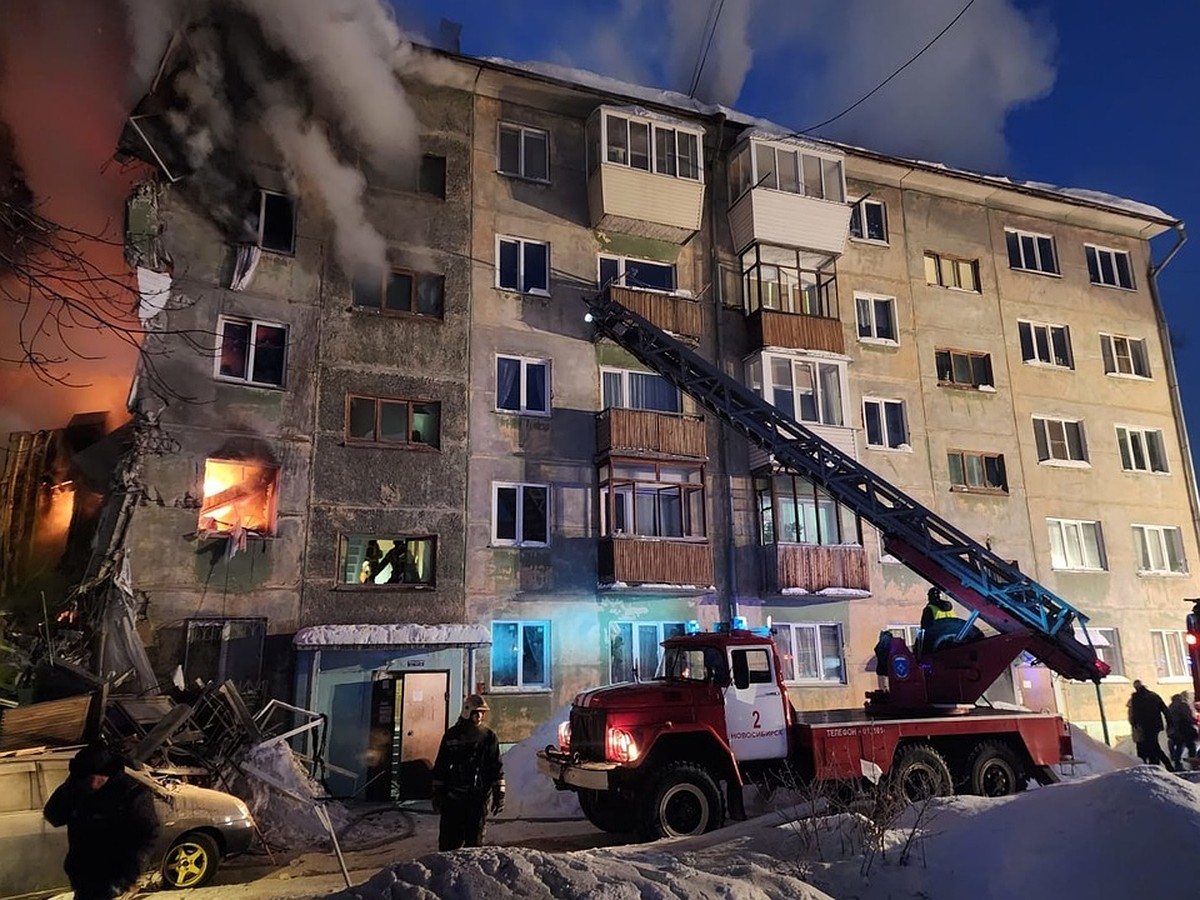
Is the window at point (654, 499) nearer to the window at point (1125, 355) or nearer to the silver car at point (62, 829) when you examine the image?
the silver car at point (62, 829)

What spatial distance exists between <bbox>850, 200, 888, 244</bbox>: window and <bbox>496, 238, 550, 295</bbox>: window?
32.2 feet

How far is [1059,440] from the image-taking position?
83.0 ft

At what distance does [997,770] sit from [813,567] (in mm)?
8272

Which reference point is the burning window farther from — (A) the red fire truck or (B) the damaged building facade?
(A) the red fire truck

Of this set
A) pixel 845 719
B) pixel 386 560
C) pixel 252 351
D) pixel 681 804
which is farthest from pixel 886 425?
pixel 252 351

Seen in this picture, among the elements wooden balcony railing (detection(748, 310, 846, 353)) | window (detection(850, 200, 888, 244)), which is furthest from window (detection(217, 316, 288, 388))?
window (detection(850, 200, 888, 244))

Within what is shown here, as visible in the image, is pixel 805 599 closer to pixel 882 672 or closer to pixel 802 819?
pixel 882 672

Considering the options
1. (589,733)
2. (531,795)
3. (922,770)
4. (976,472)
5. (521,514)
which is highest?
(976,472)

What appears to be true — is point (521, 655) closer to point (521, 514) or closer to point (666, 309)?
point (521, 514)

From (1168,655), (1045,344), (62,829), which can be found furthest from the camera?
(1045,344)

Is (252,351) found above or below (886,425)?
above

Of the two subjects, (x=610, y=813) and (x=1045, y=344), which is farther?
(x=1045, y=344)

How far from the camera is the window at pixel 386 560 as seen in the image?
1748 cm

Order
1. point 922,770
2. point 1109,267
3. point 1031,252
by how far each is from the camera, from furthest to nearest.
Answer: point 1109,267
point 1031,252
point 922,770
